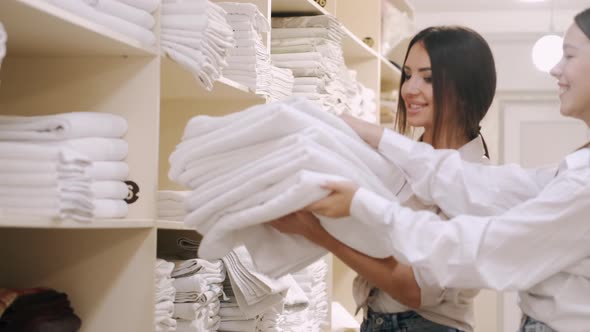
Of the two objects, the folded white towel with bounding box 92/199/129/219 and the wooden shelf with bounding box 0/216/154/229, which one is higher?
the folded white towel with bounding box 92/199/129/219

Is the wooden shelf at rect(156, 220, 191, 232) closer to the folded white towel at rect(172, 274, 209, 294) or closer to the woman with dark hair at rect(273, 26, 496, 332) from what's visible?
the folded white towel at rect(172, 274, 209, 294)

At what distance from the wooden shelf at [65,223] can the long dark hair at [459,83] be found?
74cm

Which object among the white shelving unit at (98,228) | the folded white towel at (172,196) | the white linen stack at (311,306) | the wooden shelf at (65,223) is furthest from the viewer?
the white linen stack at (311,306)

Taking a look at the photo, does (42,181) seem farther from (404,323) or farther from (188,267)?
(404,323)

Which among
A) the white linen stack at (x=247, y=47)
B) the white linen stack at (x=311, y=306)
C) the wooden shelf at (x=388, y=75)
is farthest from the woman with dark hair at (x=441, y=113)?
the wooden shelf at (x=388, y=75)

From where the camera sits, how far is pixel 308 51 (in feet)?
9.89

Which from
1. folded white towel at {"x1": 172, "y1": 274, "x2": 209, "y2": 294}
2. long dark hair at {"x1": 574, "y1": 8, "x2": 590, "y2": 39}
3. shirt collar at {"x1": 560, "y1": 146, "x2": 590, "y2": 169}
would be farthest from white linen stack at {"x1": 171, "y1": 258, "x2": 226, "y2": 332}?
long dark hair at {"x1": 574, "y1": 8, "x2": 590, "y2": 39}

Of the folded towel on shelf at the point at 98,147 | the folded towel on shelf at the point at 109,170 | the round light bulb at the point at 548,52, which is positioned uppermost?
the round light bulb at the point at 548,52

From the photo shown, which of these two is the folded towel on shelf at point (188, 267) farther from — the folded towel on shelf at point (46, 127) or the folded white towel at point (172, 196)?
the folded towel on shelf at point (46, 127)

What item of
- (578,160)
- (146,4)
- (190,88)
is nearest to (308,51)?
(190,88)

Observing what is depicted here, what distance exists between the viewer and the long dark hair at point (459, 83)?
6.12 ft

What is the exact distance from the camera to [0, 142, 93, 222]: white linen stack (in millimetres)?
1360

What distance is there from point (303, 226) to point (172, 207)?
1.63 feet

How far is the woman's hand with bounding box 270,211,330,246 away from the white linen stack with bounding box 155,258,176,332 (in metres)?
0.42
